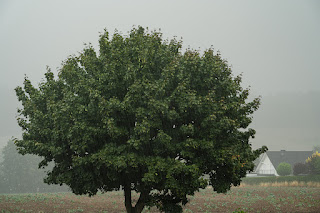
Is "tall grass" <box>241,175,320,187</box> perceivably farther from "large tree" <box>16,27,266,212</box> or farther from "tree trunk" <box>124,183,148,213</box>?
"large tree" <box>16,27,266,212</box>

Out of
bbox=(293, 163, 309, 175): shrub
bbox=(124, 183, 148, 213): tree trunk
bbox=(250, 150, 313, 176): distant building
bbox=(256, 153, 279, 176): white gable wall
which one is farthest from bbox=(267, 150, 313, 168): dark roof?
bbox=(124, 183, 148, 213): tree trunk

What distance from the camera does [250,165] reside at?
19359mm

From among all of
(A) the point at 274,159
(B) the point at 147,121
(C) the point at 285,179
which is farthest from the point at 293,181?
(B) the point at 147,121

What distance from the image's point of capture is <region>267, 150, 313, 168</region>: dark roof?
115 m

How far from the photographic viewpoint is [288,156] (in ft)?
394

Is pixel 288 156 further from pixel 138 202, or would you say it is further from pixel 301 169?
pixel 138 202

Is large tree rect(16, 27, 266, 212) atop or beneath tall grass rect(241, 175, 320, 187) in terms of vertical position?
atop

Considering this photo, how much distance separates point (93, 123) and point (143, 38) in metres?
6.46

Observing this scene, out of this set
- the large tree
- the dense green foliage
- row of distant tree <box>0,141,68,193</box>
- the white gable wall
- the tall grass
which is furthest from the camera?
the white gable wall

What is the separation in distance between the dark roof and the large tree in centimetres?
10113

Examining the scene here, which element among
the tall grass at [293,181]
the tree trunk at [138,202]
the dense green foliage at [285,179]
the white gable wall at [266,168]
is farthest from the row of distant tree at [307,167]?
the tree trunk at [138,202]

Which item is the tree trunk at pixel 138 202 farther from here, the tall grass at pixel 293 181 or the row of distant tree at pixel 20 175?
the row of distant tree at pixel 20 175

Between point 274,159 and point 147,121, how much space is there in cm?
10791

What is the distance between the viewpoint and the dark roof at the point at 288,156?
11494 cm
